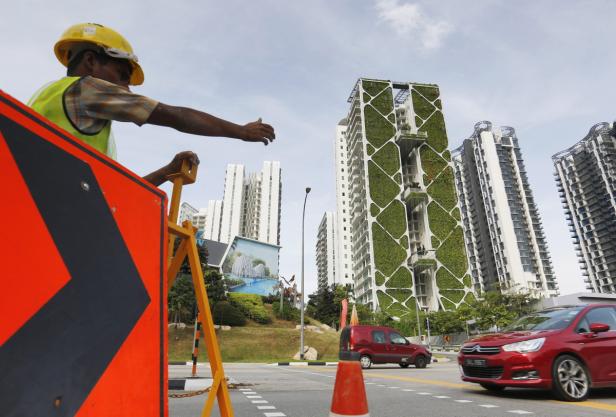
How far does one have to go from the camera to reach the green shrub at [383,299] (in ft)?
194

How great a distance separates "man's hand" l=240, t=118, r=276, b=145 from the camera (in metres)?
Answer: 2.17

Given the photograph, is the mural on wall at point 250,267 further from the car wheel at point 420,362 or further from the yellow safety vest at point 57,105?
the yellow safety vest at point 57,105

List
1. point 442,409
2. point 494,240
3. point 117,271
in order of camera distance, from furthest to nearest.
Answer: point 494,240, point 442,409, point 117,271

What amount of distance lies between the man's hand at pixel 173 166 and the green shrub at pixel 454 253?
214 feet

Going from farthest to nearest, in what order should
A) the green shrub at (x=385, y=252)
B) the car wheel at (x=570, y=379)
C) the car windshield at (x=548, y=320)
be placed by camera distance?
1. the green shrub at (x=385, y=252)
2. the car windshield at (x=548, y=320)
3. the car wheel at (x=570, y=379)

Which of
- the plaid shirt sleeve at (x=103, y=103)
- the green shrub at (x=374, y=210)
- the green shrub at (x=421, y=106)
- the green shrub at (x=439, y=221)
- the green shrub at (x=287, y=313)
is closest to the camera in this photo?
the plaid shirt sleeve at (x=103, y=103)

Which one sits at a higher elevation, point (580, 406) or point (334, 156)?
point (334, 156)

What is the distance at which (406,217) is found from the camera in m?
66.9

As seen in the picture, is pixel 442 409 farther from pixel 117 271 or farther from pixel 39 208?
pixel 39 208

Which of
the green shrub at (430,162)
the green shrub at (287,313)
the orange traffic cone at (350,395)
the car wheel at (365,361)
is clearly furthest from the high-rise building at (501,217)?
the orange traffic cone at (350,395)

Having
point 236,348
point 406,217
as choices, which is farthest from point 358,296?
point 236,348

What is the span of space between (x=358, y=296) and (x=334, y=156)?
47.8m

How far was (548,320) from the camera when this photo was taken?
6.50 meters

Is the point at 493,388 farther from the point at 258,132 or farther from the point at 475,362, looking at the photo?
the point at 258,132
